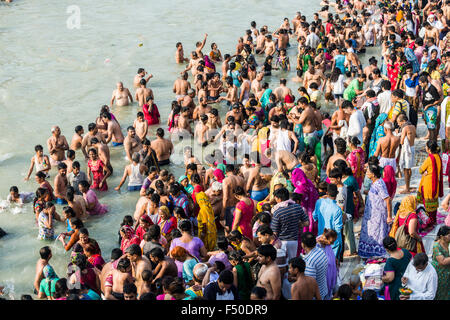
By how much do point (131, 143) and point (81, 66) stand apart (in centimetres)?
886

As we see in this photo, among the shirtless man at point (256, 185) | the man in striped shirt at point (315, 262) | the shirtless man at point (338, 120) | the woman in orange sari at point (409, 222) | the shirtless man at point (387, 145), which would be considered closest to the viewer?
the man in striped shirt at point (315, 262)

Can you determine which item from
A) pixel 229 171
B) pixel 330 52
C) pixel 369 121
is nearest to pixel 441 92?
pixel 369 121

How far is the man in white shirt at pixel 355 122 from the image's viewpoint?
933 cm

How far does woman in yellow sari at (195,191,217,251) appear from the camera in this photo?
7500 millimetres

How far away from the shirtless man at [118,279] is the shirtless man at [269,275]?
59.0 inches

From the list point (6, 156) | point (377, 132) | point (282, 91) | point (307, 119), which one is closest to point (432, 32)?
point (282, 91)

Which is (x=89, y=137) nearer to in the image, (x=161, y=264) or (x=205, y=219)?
(x=205, y=219)

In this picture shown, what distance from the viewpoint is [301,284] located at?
534 centimetres

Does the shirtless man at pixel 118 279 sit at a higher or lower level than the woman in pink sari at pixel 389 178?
lower

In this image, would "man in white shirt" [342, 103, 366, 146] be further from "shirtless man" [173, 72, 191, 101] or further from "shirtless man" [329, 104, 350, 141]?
"shirtless man" [173, 72, 191, 101]

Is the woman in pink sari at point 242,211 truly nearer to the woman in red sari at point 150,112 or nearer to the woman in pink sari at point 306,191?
the woman in pink sari at point 306,191

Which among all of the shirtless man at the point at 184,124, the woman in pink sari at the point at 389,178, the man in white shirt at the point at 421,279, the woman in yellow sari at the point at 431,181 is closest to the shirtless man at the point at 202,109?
the shirtless man at the point at 184,124

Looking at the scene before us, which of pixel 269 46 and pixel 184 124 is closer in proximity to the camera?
pixel 184 124
